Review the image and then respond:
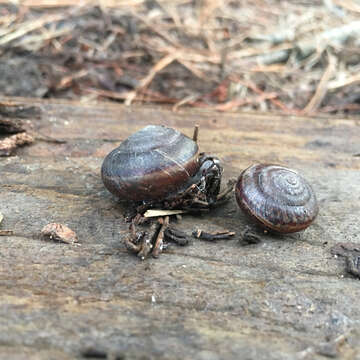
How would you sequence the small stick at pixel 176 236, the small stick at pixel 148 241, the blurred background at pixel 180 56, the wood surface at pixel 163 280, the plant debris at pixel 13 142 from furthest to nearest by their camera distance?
the blurred background at pixel 180 56
the plant debris at pixel 13 142
the small stick at pixel 176 236
the small stick at pixel 148 241
the wood surface at pixel 163 280

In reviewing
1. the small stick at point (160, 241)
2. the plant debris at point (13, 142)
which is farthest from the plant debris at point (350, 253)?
the plant debris at point (13, 142)

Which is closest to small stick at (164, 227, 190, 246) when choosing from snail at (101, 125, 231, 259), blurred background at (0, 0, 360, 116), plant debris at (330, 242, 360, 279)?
snail at (101, 125, 231, 259)

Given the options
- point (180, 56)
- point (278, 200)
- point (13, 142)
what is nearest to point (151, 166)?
point (278, 200)

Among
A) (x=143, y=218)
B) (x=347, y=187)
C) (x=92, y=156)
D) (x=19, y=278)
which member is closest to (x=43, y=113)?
(x=92, y=156)

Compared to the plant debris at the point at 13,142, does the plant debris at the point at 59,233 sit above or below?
below

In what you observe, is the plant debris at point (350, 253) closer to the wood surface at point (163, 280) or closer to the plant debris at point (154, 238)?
the wood surface at point (163, 280)

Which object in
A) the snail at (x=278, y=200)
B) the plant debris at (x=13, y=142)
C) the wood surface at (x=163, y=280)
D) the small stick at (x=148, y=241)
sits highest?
the snail at (x=278, y=200)
